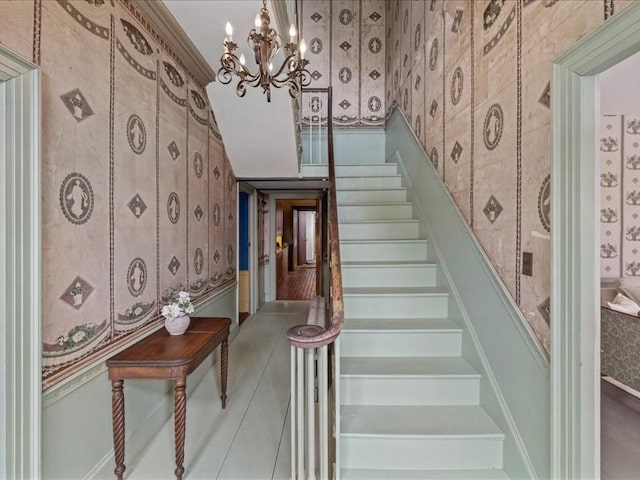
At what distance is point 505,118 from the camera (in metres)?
1.64

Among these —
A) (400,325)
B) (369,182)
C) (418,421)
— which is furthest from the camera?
(369,182)

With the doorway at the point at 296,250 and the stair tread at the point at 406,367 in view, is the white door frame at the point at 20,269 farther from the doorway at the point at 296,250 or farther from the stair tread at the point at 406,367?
the doorway at the point at 296,250

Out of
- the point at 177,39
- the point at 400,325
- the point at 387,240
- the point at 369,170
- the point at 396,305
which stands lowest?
the point at 400,325

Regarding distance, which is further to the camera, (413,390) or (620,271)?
(620,271)

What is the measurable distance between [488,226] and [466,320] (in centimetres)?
67

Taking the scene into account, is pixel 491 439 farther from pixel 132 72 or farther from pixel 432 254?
pixel 132 72

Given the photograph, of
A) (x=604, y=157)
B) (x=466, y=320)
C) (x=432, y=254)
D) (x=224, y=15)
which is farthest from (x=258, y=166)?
(x=604, y=157)

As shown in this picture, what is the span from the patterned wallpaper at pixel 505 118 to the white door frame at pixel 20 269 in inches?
83.3

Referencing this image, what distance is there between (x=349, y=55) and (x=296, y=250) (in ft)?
25.9

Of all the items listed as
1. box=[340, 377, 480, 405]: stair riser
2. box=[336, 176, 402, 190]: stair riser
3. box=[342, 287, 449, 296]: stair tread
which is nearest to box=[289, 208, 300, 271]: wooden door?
box=[336, 176, 402, 190]: stair riser

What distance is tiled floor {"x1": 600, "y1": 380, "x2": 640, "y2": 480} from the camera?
1.78 metres

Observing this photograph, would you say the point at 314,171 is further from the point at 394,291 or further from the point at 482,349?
the point at 482,349

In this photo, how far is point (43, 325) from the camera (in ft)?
4.36

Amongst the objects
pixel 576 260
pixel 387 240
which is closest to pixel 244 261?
pixel 387 240
